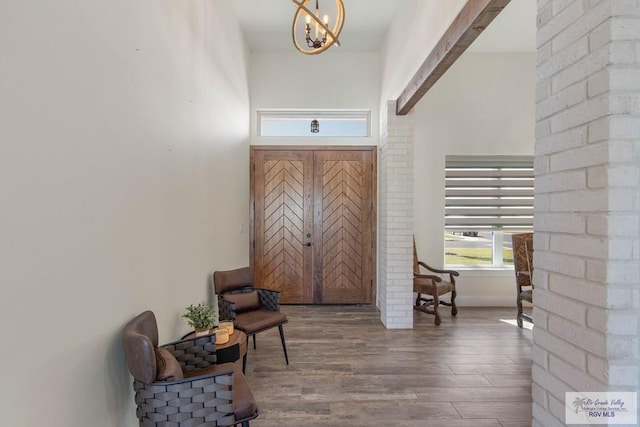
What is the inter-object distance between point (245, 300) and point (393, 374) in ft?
4.77

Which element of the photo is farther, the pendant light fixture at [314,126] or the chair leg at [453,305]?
the pendant light fixture at [314,126]

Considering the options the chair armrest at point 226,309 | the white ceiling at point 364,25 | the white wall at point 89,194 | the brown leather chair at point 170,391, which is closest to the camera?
the white wall at point 89,194

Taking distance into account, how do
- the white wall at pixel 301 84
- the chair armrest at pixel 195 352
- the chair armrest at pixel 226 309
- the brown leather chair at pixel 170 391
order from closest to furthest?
the brown leather chair at pixel 170 391, the chair armrest at pixel 195 352, the chair armrest at pixel 226 309, the white wall at pixel 301 84

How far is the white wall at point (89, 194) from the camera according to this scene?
0.97 metres

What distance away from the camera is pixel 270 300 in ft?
10.3

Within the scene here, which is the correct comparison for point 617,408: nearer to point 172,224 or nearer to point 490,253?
point 172,224

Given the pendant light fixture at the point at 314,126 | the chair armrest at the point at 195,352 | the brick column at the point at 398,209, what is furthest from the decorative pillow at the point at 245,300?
the pendant light fixture at the point at 314,126

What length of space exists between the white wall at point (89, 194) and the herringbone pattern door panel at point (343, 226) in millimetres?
2532

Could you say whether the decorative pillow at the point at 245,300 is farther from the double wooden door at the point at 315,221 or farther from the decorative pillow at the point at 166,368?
the double wooden door at the point at 315,221

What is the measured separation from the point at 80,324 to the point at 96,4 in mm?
1284

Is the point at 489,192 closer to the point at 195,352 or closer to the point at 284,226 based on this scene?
the point at 284,226

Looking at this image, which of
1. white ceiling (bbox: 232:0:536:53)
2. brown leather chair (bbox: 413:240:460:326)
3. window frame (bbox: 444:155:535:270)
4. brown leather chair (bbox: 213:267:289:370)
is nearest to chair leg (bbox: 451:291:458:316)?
brown leather chair (bbox: 413:240:460:326)

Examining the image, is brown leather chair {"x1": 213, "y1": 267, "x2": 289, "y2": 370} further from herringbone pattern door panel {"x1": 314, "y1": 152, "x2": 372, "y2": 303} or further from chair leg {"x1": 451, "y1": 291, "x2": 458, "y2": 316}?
chair leg {"x1": 451, "y1": 291, "x2": 458, "y2": 316}

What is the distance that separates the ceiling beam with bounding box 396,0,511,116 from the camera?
→ 6.24ft
